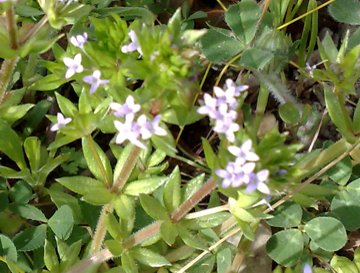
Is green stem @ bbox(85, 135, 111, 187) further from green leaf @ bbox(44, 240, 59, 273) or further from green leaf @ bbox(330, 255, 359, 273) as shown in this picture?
green leaf @ bbox(330, 255, 359, 273)

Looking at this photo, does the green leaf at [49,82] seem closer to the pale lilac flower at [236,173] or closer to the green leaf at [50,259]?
the green leaf at [50,259]

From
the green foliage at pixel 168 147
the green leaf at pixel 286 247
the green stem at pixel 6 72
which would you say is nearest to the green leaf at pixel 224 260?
the green foliage at pixel 168 147

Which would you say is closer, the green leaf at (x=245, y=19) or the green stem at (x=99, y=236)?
the green stem at (x=99, y=236)

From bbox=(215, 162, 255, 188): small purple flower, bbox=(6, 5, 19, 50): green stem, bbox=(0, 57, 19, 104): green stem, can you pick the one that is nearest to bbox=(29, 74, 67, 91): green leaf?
bbox=(0, 57, 19, 104): green stem

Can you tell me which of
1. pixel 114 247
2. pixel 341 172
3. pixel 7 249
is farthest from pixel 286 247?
pixel 7 249

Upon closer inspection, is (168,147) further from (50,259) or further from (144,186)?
(50,259)
